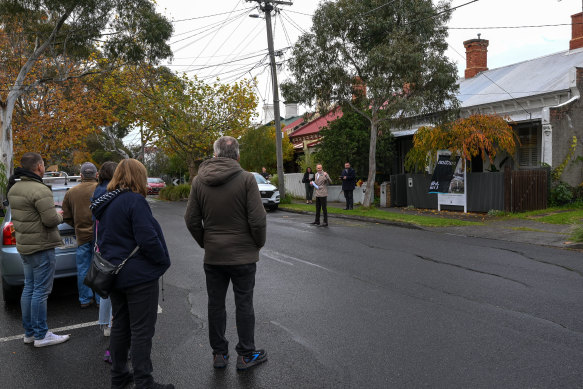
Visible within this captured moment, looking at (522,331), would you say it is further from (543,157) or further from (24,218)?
(543,157)

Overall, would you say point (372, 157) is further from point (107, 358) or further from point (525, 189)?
point (107, 358)

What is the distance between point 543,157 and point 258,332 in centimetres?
1502

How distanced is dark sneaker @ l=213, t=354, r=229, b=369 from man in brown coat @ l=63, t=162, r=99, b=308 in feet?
7.67

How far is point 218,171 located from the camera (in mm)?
3861

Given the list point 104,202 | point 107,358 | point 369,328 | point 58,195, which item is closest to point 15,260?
point 58,195

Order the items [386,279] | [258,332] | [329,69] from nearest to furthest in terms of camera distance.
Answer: [258,332], [386,279], [329,69]

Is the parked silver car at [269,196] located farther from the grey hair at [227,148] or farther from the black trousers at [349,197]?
the grey hair at [227,148]

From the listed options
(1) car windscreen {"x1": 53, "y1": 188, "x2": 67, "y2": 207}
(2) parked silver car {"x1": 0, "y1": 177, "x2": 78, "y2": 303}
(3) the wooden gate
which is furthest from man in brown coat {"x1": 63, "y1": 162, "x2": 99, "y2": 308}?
(3) the wooden gate

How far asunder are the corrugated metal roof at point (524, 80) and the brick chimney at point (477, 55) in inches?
50.5

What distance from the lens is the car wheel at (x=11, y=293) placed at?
6.10 meters

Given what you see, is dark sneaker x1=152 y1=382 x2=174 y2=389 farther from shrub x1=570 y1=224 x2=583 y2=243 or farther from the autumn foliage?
the autumn foliage

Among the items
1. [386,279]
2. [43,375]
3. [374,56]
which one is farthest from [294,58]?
[43,375]

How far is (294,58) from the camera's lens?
17.6 m

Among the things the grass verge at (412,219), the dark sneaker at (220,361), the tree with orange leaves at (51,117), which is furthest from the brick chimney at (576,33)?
the tree with orange leaves at (51,117)
